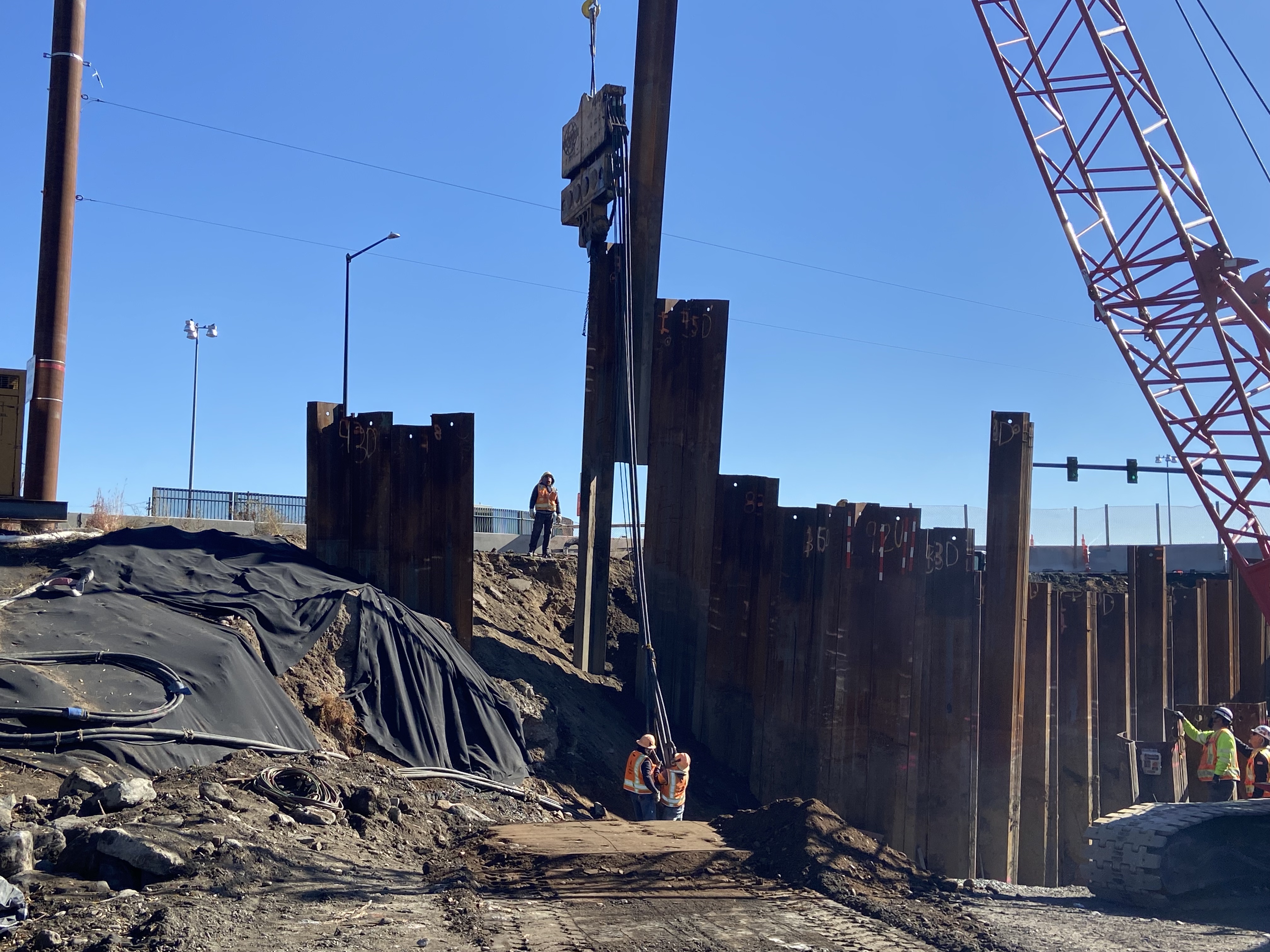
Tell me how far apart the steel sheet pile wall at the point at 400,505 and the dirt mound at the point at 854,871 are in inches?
239

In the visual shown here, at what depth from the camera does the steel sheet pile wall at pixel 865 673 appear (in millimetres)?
13141

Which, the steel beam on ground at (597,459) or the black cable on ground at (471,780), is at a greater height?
the steel beam on ground at (597,459)

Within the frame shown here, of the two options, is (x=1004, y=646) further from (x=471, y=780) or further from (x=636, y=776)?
(x=471, y=780)

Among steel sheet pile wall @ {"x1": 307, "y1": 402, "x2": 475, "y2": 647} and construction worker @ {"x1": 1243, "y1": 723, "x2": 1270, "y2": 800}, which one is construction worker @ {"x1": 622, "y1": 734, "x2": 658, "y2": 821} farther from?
construction worker @ {"x1": 1243, "y1": 723, "x2": 1270, "y2": 800}

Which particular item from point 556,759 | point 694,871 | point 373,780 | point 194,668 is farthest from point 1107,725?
point 194,668

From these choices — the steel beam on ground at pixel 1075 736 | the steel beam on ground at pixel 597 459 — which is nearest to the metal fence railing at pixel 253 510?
the steel beam on ground at pixel 597 459

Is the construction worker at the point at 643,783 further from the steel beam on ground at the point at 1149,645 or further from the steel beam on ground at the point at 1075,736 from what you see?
the steel beam on ground at the point at 1149,645

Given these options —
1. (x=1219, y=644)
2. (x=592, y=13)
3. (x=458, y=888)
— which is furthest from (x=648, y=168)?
(x=1219, y=644)

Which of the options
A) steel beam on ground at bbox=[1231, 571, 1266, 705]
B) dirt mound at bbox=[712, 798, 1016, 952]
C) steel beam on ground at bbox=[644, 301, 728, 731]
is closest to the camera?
dirt mound at bbox=[712, 798, 1016, 952]

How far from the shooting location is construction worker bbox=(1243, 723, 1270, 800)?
12039mm

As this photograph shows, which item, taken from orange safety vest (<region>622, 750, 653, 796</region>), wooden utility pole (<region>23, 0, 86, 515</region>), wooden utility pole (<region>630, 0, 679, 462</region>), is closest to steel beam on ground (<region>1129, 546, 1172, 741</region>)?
wooden utility pole (<region>630, 0, 679, 462</region>)

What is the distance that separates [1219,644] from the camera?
19.6 meters

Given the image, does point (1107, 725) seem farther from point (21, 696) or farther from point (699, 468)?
point (21, 696)

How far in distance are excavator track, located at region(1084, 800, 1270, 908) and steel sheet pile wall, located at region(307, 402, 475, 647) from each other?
846 cm
